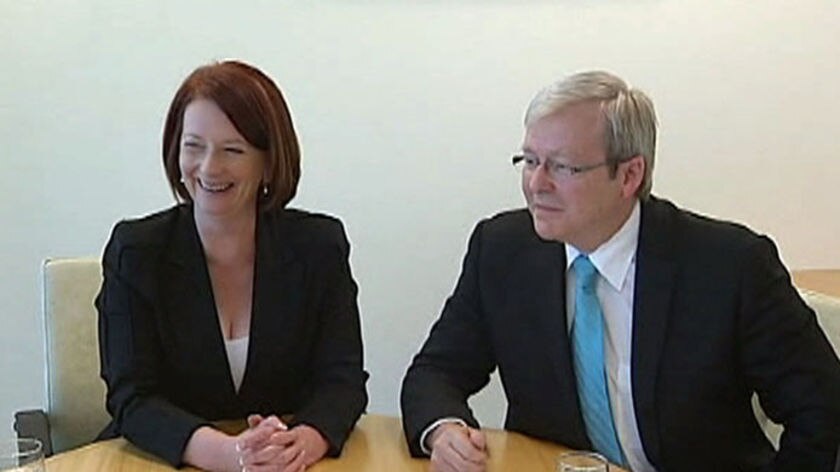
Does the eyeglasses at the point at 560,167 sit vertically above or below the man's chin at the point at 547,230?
above

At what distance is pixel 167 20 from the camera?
3117 mm

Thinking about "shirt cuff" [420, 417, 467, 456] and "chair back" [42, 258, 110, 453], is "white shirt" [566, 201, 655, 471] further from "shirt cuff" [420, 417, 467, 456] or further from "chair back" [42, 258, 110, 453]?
"chair back" [42, 258, 110, 453]

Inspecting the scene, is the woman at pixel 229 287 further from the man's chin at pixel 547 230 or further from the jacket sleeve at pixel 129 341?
the man's chin at pixel 547 230

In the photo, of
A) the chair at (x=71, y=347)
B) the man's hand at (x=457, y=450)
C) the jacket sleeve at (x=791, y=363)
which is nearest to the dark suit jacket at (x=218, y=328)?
the man's hand at (x=457, y=450)

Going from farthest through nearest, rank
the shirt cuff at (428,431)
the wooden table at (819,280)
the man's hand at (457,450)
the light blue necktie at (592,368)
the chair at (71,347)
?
the wooden table at (819,280)
the chair at (71,347)
the light blue necktie at (592,368)
the shirt cuff at (428,431)
the man's hand at (457,450)

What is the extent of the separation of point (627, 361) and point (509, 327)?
0.24 meters

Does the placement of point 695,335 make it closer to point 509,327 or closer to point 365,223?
point 509,327

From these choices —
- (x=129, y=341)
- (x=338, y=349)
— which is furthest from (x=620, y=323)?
(x=129, y=341)

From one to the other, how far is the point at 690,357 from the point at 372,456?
0.61m

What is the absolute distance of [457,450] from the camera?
1.89 metres

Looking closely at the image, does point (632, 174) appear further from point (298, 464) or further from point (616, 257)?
point (298, 464)

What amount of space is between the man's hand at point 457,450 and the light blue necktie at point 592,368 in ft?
0.82

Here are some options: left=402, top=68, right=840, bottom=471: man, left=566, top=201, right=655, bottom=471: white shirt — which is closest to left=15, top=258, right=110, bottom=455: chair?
left=402, top=68, right=840, bottom=471: man

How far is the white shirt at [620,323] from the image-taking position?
2.07 metres
